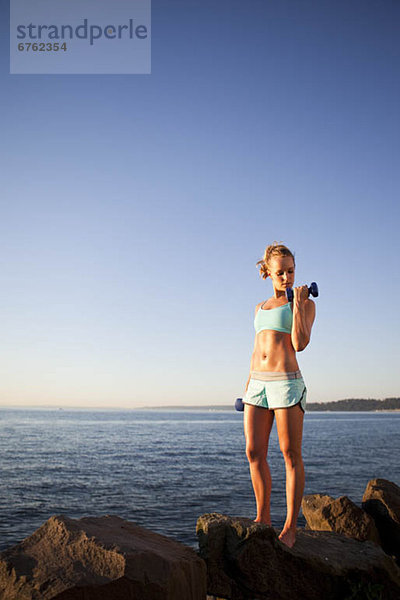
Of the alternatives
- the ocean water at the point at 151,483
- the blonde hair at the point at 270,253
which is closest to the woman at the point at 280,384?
the blonde hair at the point at 270,253

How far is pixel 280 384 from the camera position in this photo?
17.0 feet

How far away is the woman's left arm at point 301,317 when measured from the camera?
5055 millimetres

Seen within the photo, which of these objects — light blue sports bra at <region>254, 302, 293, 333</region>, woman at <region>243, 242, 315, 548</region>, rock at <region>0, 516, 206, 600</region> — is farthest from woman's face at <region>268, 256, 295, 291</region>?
rock at <region>0, 516, 206, 600</region>

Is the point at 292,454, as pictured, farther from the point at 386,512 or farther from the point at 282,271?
the point at 386,512

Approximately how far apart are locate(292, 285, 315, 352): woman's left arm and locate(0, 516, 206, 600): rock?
2271mm

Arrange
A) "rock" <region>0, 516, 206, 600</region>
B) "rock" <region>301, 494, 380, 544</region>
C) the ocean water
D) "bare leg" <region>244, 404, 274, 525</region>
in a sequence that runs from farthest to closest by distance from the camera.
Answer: the ocean water, "rock" <region>301, 494, 380, 544</region>, "bare leg" <region>244, 404, 274, 525</region>, "rock" <region>0, 516, 206, 600</region>

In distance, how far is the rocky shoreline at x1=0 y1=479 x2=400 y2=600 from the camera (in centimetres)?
364

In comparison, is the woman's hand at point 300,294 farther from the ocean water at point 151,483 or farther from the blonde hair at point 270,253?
the ocean water at point 151,483

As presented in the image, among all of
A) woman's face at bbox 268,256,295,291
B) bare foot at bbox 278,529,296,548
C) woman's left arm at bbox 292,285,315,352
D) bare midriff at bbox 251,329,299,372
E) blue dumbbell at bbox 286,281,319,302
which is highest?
woman's face at bbox 268,256,295,291

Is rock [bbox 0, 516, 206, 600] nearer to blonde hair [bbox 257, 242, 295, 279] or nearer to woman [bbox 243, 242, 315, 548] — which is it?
woman [bbox 243, 242, 315, 548]

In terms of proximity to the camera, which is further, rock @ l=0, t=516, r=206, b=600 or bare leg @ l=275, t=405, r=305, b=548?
bare leg @ l=275, t=405, r=305, b=548

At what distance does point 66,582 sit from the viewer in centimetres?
352

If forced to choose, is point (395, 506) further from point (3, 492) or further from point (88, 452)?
point (88, 452)

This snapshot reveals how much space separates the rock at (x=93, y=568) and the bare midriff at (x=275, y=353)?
1.99 meters
